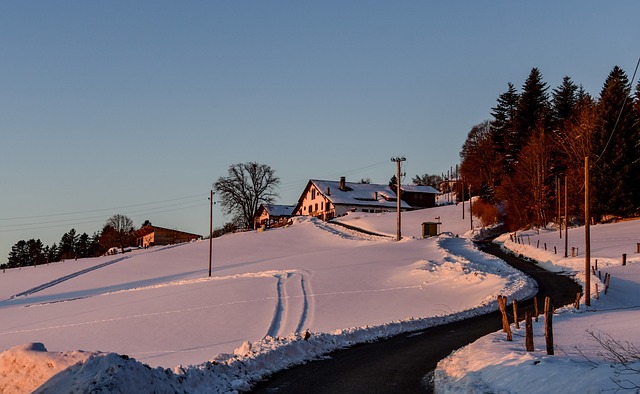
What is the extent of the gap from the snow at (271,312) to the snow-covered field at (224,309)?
0.06 m

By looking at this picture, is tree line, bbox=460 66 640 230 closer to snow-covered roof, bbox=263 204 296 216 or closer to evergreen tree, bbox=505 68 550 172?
evergreen tree, bbox=505 68 550 172

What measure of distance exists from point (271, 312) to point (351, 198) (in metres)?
90.1

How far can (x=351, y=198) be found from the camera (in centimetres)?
12356

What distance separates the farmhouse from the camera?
121 meters

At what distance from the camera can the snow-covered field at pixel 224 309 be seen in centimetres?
1098

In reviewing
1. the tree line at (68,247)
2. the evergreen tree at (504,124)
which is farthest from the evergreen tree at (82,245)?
the evergreen tree at (504,124)

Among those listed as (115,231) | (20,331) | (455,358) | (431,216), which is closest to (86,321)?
(20,331)

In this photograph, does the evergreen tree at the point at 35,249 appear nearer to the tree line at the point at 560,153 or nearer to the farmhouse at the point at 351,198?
the farmhouse at the point at 351,198

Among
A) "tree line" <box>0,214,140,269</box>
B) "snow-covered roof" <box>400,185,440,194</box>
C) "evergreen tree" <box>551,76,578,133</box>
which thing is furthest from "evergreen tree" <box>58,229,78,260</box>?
"evergreen tree" <box>551,76,578,133</box>

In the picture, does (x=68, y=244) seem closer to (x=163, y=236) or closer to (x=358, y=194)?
(x=163, y=236)

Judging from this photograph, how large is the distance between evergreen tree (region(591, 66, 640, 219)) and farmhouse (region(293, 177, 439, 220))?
5250 centimetres

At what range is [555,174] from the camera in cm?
8600

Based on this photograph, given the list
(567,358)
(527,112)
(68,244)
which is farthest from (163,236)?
(567,358)

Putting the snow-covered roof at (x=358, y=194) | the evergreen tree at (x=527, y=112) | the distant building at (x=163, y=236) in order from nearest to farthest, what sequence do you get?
the evergreen tree at (x=527, y=112), the snow-covered roof at (x=358, y=194), the distant building at (x=163, y=236)
